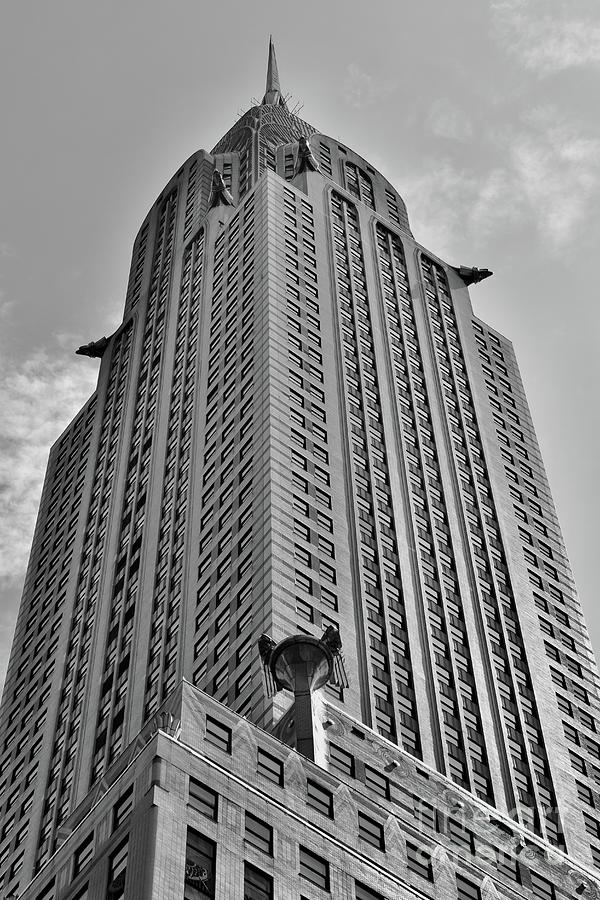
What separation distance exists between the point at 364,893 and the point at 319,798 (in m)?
6.13

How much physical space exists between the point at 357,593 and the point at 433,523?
18943 millimetres

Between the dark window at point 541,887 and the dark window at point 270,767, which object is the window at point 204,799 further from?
the dark window at point 541,887

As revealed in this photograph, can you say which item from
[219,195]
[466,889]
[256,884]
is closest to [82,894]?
[256,884]

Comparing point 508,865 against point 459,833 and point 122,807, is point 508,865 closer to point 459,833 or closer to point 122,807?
point 459,833

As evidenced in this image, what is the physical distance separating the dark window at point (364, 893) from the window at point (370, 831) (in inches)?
205

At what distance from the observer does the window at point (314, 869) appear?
71250mm

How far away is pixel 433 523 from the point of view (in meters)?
134

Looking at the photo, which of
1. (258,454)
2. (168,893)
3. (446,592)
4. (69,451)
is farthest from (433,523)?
(168,893)

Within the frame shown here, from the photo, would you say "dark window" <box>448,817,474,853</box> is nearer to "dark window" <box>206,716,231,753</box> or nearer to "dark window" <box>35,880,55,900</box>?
"dark window" <box>206,716,231,753</box>

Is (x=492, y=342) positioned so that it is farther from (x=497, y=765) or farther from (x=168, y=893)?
(x=168, y=893)

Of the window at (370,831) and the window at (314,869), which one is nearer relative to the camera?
the window at (314,869)

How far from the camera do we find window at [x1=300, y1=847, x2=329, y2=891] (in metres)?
71.2

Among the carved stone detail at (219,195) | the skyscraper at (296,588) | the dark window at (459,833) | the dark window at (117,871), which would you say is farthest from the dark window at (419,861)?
the carved stone detail at (219,195)

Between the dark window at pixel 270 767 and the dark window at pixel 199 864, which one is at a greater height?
the dark window at pixel 270 767
